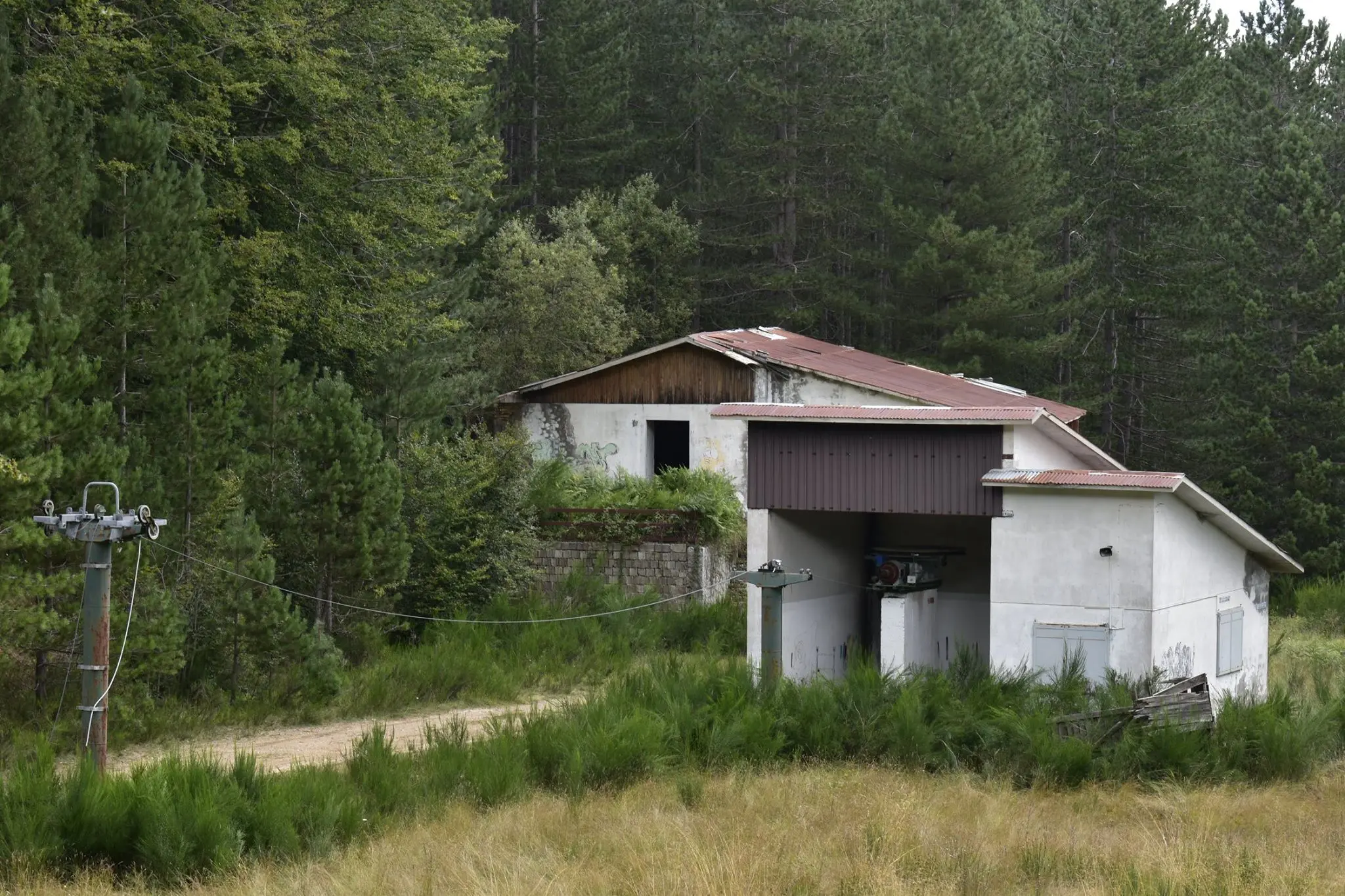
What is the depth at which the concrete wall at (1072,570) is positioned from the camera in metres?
17.8

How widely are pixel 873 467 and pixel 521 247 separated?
72.2 ft

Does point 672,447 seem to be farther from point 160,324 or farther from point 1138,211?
point 160,324

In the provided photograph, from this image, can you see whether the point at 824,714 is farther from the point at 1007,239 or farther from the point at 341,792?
the point at 1007,239

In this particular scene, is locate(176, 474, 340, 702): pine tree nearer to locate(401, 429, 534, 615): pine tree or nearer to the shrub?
locate(401, 429, 534, 615): pine tree

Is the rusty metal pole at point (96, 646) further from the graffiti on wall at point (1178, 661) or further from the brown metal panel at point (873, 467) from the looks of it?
the graffiti on wall at point (1178, 661)

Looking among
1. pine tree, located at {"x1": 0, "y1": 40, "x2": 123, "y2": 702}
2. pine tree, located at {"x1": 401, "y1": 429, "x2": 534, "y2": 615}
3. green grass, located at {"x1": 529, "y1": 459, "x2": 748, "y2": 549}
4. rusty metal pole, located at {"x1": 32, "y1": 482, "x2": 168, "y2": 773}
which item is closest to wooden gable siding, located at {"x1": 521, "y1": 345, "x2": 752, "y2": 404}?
green grass, located at {"x1": 529, "y1": 459, "x2": 748, "y2": 549}

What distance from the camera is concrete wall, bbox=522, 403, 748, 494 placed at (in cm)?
3164

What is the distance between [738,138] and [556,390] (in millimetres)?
16642

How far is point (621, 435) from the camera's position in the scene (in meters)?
32.9

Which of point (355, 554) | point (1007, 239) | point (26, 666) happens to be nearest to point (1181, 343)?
point (1007, 239)

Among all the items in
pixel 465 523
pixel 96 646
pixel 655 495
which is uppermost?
pixel 655 495

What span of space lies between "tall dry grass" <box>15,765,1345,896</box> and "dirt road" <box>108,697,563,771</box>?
304 centimetres

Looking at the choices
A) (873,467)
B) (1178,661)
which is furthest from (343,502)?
(1178,661)

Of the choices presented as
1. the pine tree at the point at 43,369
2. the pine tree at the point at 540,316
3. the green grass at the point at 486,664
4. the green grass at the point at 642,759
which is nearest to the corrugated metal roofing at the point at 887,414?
the green grass at the point at 642,759
